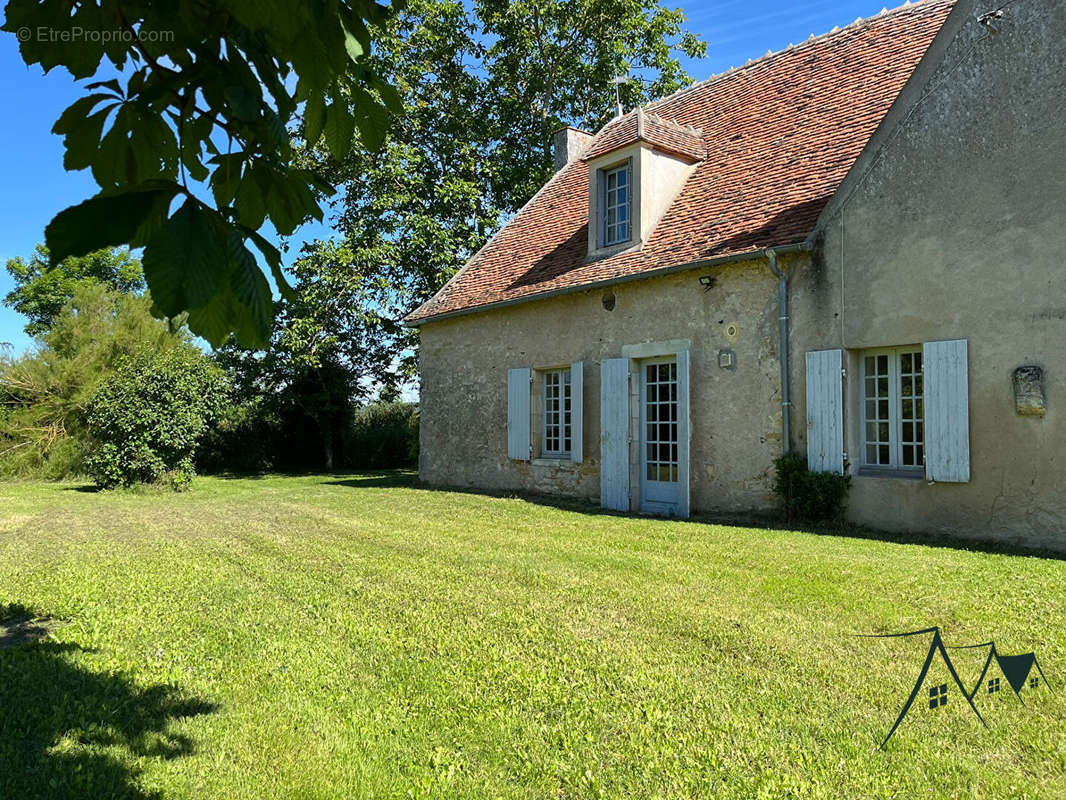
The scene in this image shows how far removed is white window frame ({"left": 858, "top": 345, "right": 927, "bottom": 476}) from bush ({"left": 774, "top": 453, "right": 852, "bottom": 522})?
0.45 m

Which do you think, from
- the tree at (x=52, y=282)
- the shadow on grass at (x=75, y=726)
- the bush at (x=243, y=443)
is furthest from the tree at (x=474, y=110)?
the tree at (x=52, y=282)

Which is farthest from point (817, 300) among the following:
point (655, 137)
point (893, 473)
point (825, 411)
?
point (655, 137)

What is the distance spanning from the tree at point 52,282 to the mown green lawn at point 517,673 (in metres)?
29.6

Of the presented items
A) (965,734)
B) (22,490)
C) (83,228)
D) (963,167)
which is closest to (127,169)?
(83,228)

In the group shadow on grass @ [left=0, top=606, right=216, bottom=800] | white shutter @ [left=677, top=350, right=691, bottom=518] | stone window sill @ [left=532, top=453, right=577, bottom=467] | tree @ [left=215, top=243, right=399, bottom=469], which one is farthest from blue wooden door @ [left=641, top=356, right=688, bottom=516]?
tree @ [left=215, top=243, right=399, bottom=469]

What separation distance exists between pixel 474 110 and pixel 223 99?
20267 mm

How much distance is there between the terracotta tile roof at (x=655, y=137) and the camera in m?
10.3

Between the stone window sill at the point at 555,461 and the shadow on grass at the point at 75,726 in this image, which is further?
the stone window sill at the point at 555,461

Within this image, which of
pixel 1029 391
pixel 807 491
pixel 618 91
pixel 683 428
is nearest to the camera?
pixel 1029 391

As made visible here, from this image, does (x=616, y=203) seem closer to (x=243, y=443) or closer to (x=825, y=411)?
(x=825, y=411)

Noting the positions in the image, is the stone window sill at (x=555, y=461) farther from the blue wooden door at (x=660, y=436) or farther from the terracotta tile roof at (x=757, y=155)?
the terracotta tile roof at (x=757, y=155)

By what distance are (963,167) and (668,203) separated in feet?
14.0

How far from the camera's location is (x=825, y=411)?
7887 millimetres

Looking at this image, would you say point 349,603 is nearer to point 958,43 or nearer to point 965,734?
point 965,734
